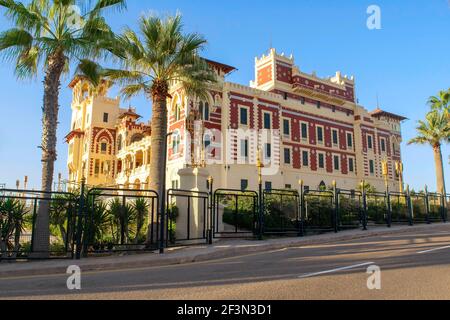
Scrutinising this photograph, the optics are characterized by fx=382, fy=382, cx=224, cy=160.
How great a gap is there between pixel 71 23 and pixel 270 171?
28292 mm

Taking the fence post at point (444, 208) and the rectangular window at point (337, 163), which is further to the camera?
the rectangular window at point (337, 163)

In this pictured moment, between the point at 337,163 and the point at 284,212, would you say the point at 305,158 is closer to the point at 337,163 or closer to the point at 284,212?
the point at 337,163

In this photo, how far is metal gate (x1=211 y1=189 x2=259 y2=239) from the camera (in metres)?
15.0

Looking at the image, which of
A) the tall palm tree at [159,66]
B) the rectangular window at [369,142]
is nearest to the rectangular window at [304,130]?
the rectangular window at [369,142]

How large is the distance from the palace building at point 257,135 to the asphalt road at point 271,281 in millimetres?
20865

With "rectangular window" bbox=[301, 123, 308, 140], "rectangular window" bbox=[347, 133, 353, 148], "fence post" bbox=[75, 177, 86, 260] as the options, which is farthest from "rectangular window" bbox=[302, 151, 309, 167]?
"fence post" bbox=[75, 177, 86, 260]

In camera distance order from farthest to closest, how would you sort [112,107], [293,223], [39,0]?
[112,107]
[293,223]
[39,0]

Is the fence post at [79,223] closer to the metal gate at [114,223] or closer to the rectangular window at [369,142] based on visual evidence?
the metal gate at [114,223]

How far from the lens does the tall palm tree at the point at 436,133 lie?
111 ft

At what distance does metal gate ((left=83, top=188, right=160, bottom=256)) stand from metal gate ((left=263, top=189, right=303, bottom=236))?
214 inches

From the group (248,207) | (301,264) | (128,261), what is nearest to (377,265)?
(301,264)

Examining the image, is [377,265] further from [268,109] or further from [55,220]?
[268,109]

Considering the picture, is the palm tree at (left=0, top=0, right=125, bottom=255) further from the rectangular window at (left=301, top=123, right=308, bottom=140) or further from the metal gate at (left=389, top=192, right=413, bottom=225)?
the rectangular window at (left=301, top=123, right=308, bottom=140)

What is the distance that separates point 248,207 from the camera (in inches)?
674
